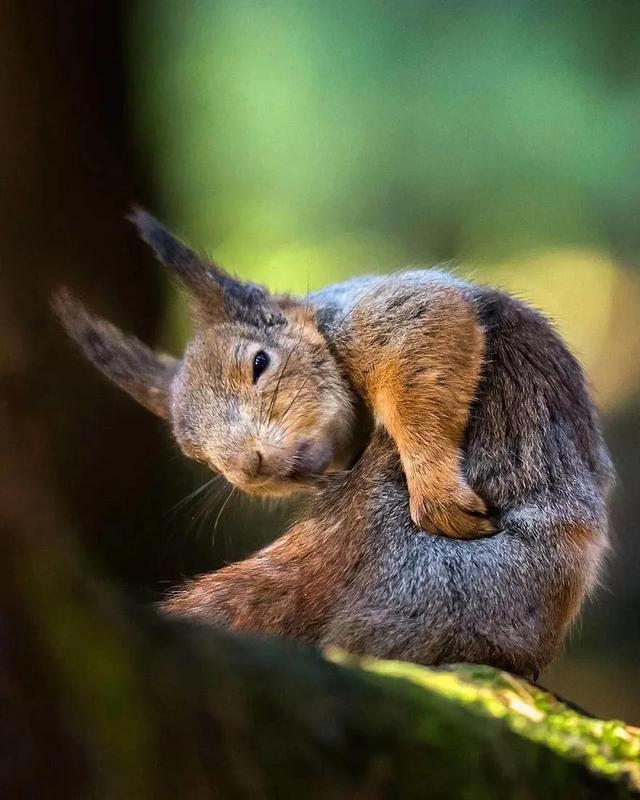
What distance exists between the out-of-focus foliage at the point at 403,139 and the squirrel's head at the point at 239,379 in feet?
1.13

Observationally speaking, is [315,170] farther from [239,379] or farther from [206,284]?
[239,379]

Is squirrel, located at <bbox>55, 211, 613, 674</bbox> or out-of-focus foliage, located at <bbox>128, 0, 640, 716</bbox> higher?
out-of-focus foliage, located at <bbox>128, 0, 640, 716</bbox>

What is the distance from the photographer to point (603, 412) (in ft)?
7.79

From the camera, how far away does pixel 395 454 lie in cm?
140

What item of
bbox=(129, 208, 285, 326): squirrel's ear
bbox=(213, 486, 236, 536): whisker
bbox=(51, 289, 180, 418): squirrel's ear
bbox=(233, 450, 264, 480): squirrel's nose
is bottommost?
bbox=(213, 486, 236, 536): whisker

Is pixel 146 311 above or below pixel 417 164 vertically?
below

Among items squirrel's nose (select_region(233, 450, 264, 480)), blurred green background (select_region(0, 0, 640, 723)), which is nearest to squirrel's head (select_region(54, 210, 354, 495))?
squirrel's nose (select_region(233, 450, 264, 480))

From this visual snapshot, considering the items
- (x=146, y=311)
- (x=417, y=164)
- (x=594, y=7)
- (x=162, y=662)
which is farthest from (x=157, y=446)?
(x=594, y=7)

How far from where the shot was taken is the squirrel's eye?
4.70ft

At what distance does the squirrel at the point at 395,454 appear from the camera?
129 cm

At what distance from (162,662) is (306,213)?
152 centimetres

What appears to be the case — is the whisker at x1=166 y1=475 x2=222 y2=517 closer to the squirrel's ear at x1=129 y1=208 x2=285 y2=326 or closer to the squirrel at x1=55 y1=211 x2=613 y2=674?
the squirrel at x1=55 y1=211 x2=613 y2=674

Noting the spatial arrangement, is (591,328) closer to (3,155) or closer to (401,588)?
(401,588)

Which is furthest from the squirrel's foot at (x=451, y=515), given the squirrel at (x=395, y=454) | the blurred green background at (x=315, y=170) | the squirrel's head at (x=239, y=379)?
the blurred green background at (x=315, y=170)
